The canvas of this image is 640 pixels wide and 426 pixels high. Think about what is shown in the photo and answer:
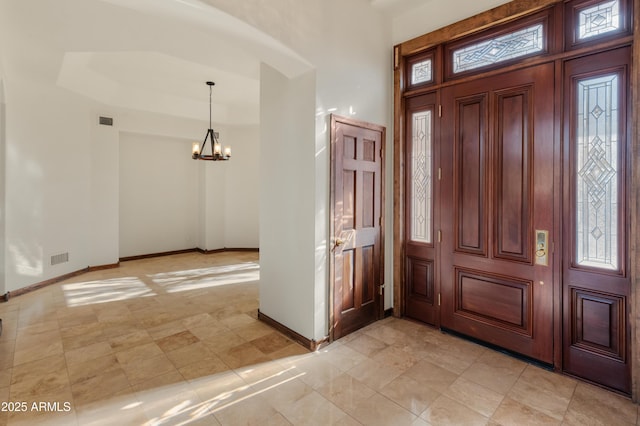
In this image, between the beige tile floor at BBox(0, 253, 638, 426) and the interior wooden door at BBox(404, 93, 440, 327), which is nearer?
the beige tile floor at BBox(0, 253, 638, 426)

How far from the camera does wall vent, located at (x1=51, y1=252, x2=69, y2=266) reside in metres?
5.27

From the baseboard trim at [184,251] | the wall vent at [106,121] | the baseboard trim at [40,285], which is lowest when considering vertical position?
the baseboard trim at [40,285]

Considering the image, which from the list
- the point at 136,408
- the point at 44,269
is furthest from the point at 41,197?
the point at 136,408

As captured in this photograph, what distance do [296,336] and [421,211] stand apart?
196 centimetres

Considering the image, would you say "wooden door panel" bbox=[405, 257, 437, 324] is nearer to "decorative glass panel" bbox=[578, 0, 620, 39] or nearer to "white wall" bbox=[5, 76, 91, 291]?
"decorative glass panel" bbox=[578, 0, 620, 39]

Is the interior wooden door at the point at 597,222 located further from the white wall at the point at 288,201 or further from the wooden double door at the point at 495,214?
the white wall at the point at 288,201

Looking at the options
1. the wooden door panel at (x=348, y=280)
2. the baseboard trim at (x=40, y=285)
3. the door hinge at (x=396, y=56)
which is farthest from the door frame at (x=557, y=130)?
the baseboard trim at (x=40, y=285)

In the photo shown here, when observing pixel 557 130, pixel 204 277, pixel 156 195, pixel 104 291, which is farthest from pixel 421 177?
pixel 156 195

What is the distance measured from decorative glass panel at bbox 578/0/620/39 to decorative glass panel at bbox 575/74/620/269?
38cm

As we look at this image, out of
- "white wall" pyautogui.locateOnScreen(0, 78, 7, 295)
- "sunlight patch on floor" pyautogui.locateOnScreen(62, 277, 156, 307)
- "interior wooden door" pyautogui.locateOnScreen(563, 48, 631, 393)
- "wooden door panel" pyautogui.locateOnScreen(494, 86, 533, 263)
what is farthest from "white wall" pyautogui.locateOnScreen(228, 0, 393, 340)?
"white wall" pyautogui.locateOnScreen(0, 78, 7, 295)

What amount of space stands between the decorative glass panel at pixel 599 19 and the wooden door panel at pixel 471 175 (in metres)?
0.84

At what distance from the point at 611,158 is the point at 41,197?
7282 millimetres

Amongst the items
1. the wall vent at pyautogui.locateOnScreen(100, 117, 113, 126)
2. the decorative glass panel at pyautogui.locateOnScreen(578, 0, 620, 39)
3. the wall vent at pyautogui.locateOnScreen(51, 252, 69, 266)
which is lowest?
the wall vent at pyautogui.locateOnScreen(51, 252, 69, 266)

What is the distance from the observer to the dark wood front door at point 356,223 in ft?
10.4
